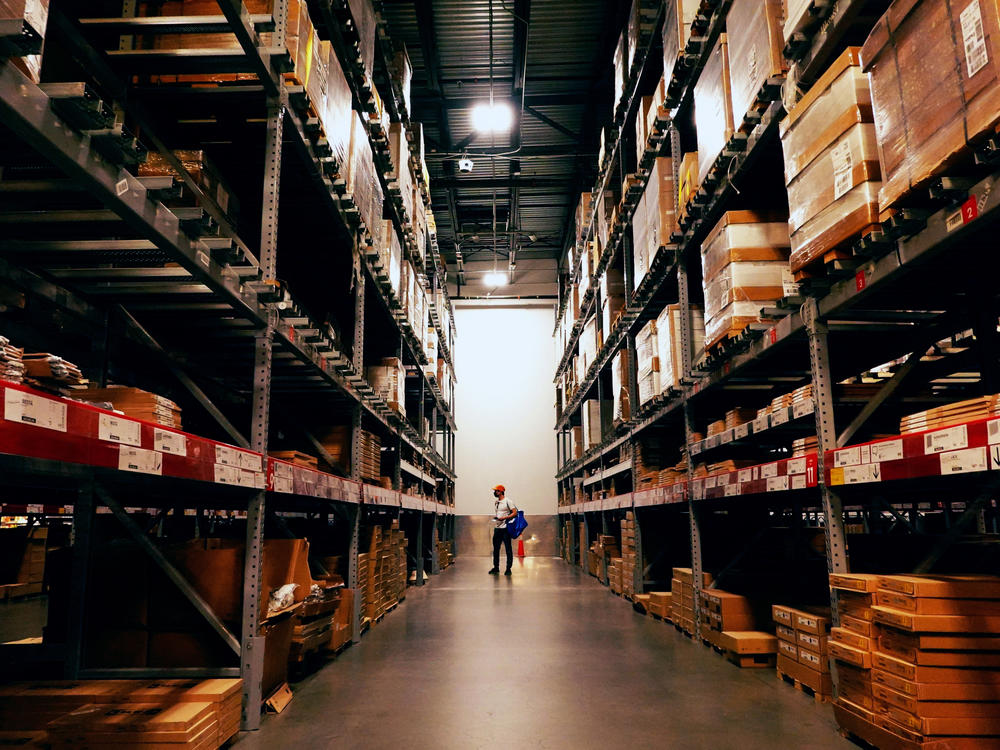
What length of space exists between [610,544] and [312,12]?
8.30 meters

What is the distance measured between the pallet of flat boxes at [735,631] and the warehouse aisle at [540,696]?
0.13 metres

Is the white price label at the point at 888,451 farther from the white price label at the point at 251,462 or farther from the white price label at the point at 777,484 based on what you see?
the white price label at the point at 251,462

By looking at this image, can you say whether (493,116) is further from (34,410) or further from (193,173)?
(34,410)

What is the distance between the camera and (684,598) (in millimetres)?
6070

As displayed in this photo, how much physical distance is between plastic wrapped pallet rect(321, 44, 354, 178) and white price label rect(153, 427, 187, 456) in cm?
272

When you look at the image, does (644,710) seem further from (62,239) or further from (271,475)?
(62,239)

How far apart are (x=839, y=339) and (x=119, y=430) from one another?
420 cm

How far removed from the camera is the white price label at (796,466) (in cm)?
370

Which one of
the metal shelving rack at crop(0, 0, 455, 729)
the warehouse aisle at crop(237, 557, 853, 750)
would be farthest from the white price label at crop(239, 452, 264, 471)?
the warehouse aisle at crop(237, 557, 853, 750)

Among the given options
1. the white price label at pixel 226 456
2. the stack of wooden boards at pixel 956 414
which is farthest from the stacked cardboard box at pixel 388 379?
the stack of wooden boards at pixel 956 414

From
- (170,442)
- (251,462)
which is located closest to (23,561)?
(251,462)

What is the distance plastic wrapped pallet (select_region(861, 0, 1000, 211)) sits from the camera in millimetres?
2197

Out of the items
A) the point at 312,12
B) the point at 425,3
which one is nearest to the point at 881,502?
the point at 312,12

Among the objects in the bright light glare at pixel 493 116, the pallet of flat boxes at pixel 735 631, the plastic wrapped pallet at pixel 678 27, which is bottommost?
the pallet of flat boxes at pixel 735 631
